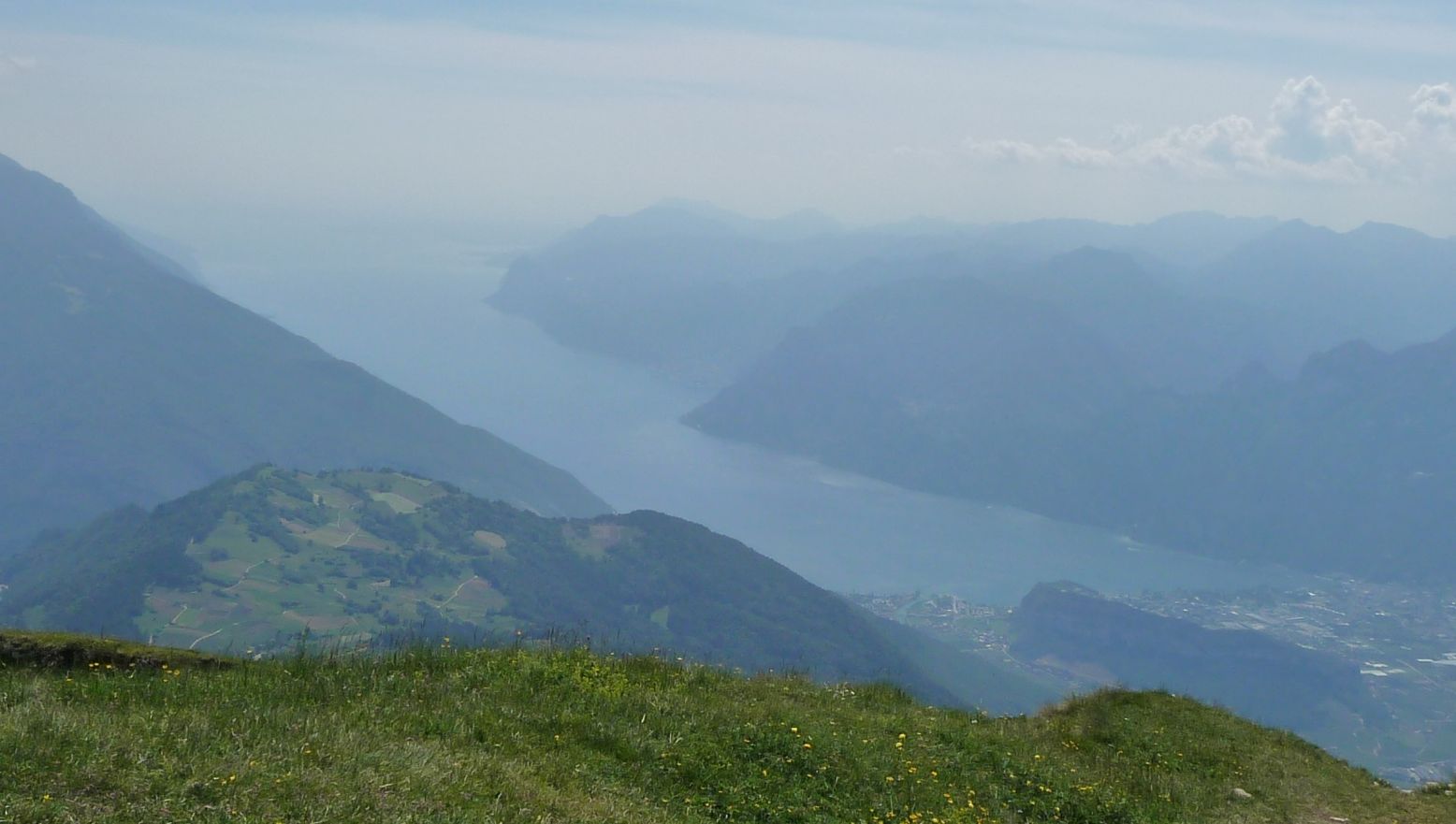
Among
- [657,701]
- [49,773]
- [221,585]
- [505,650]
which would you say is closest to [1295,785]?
[657,701]

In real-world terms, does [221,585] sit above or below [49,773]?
below

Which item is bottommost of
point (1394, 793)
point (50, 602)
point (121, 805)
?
point (50, 602)

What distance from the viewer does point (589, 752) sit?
10922 millimetres

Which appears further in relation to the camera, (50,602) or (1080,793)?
(50,602)

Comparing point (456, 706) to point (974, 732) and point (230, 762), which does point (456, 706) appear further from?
point (974, 732)

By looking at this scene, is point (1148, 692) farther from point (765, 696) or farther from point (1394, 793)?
point (765, 696)

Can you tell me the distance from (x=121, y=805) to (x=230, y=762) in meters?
0.95

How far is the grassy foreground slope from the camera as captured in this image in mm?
7707

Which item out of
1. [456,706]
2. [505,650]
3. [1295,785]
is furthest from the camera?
[1295,785]

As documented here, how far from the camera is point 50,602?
176m

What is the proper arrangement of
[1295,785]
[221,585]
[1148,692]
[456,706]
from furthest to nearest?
1. [221,585]
2. [1148,692]
3. [1295,785]
4. [456,706]

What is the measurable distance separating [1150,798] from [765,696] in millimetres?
5207

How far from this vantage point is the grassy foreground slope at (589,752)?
7.71 m

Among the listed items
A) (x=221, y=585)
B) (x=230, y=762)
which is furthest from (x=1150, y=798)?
(x=221, y=585)
